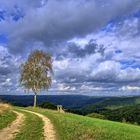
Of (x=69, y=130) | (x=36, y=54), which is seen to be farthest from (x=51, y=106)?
(x=69, y=130)

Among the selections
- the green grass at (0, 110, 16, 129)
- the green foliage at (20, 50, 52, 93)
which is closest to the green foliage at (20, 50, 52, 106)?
the green foliage at (20, 50, 52, 93)

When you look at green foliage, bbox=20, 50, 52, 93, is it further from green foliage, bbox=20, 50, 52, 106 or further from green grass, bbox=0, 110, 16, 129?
green grass, bbox=0, 110, 16, 129

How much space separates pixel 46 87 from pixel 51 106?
38.3ft

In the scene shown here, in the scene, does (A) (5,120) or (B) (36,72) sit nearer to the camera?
Result: (A) (5,120)

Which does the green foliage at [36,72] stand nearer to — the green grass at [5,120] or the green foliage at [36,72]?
the green foliage at [36,72]

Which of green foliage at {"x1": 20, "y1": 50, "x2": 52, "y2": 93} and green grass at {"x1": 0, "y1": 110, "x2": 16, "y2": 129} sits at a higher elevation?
green foliage at {"x1": 20, "y1": 50, "x2": 52, "y2": 93}

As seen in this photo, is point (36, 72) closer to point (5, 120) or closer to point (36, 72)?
point (36, 72)

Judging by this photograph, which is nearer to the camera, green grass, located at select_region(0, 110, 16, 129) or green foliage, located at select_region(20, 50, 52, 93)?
green grass, located at select_region(0, 110, 16, 129)

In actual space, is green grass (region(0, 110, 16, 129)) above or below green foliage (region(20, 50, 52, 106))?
below

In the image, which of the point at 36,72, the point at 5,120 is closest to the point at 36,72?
the point at 36,72

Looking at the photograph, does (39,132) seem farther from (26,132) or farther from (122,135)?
(122,135)

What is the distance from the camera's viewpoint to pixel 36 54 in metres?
96.8

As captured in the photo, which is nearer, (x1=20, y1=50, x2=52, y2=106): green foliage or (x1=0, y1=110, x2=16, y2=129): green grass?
(x1=0, y1=110, x2=16, y2=129): green grass

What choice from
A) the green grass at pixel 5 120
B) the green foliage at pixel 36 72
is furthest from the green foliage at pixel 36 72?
the green grass at pixel 5 120
